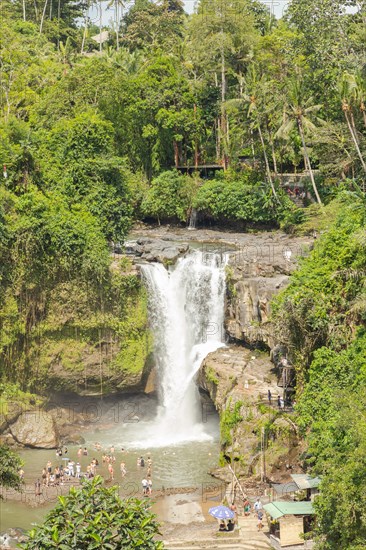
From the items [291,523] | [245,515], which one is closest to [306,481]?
[291,523]

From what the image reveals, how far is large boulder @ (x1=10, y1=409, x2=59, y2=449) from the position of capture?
1553 inches

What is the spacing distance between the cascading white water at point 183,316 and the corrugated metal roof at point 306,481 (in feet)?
41.8

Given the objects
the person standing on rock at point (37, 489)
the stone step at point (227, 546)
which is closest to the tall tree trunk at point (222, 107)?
the person standing on rock at point (37, 489)

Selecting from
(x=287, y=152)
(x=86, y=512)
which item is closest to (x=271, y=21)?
(x=287, y=152)

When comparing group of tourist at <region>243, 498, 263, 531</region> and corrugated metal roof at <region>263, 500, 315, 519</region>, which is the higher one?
corrugated metal roof at <region>263, 500, 315, 519</region>

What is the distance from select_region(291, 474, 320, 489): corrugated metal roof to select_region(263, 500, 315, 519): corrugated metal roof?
605 millimetres

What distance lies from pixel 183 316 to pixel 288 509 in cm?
1702

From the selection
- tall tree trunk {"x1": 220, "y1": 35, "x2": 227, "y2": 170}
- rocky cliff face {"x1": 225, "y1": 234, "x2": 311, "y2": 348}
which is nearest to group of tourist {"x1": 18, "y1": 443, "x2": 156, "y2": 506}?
rocky cliff face {"x1": 225, "y1": 234, "x2": 311, "y2": 348}

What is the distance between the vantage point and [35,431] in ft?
130

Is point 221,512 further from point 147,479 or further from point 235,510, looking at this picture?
point 147,479

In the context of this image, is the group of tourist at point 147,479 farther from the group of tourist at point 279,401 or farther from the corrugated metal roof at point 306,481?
the corrugated metal roof at point 306,481

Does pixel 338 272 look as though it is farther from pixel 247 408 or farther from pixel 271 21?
pixel 271 21

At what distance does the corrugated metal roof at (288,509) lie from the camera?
1142 inches

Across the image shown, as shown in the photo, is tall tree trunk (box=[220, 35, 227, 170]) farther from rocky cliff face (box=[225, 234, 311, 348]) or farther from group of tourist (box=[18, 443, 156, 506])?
group of tourist (box=[18, 443, 156, 506])
